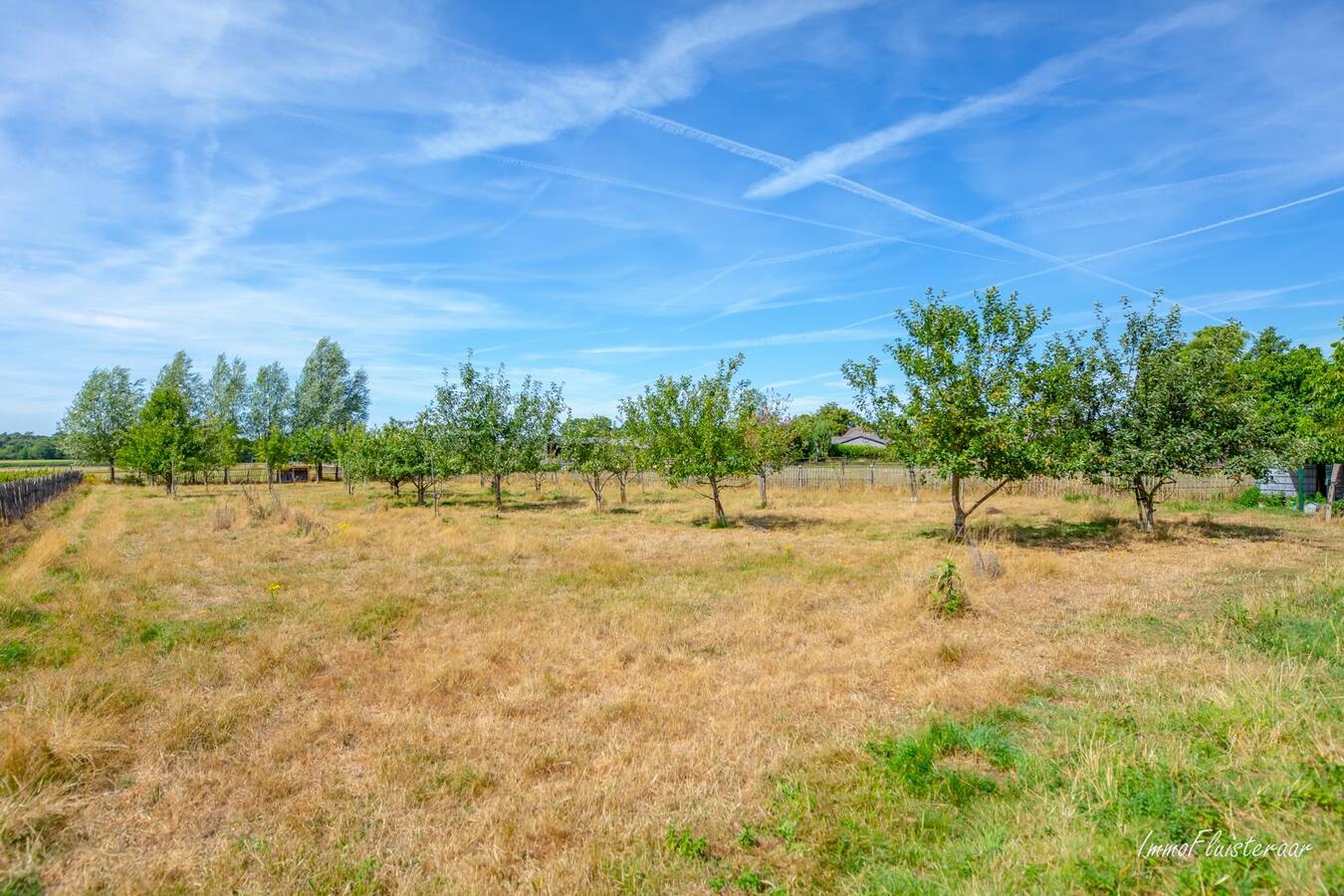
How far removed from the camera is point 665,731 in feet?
19.4

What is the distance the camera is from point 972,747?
5.28 meters

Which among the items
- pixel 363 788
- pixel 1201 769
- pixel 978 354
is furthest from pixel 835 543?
pixel 363 788

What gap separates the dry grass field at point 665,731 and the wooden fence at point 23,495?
461 inches

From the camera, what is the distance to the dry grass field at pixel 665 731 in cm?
393

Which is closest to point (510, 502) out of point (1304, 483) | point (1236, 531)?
point (1236, 531)

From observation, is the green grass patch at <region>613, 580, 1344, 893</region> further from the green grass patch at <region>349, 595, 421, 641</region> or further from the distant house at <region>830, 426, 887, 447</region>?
the distant house at <region>830, 426, 887, 447</region>

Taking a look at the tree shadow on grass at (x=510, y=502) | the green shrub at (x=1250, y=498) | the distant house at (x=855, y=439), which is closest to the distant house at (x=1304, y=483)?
the green shrub at (x=1250, y=498)

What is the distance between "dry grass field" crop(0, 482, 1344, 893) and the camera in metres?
3.93

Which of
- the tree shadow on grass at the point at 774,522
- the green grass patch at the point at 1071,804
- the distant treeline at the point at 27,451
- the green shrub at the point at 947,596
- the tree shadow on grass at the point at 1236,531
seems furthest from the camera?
the distant treeline at the point at 27,451

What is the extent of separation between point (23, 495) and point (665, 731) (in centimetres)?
3086

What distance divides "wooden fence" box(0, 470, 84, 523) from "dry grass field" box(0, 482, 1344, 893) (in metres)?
11.7

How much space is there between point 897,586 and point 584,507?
2014 centimetres

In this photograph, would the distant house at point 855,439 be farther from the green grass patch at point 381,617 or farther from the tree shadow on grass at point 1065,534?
the green grass patch at point 381,617

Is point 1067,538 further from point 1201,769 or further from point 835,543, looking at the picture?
point 1201,769
